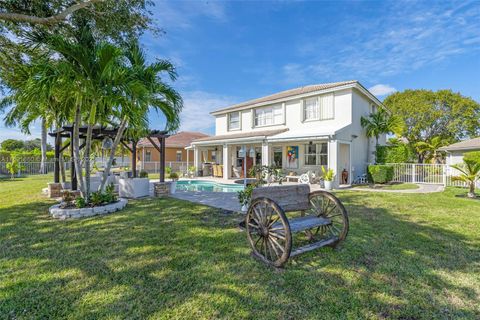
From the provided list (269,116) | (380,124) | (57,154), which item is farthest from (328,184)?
(57,154)

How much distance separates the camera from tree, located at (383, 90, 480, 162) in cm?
3012

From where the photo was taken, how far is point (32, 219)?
7.24 metres

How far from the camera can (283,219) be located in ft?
12.6

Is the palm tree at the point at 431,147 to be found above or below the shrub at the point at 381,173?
above

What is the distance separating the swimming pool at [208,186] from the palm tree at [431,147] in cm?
2759

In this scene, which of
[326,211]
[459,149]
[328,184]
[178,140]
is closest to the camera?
[326,211]

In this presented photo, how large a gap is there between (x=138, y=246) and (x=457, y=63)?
27.7m

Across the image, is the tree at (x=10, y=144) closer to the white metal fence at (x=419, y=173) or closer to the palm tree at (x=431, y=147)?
the white metal fence at (x=419, y=173)

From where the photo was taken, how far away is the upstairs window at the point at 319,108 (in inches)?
641

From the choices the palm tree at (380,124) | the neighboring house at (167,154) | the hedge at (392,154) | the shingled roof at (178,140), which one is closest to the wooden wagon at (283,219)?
the palm tree at (380,124)

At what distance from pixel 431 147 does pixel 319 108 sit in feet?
71.9

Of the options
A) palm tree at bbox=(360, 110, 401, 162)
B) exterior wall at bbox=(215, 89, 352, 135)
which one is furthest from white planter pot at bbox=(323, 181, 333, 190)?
palm tree at bbox=(360, 110, 401, 162)

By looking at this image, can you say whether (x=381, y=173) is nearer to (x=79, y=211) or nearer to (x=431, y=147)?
(x=79, y=211)

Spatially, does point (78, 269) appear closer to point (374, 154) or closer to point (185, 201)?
point (185, 201)
